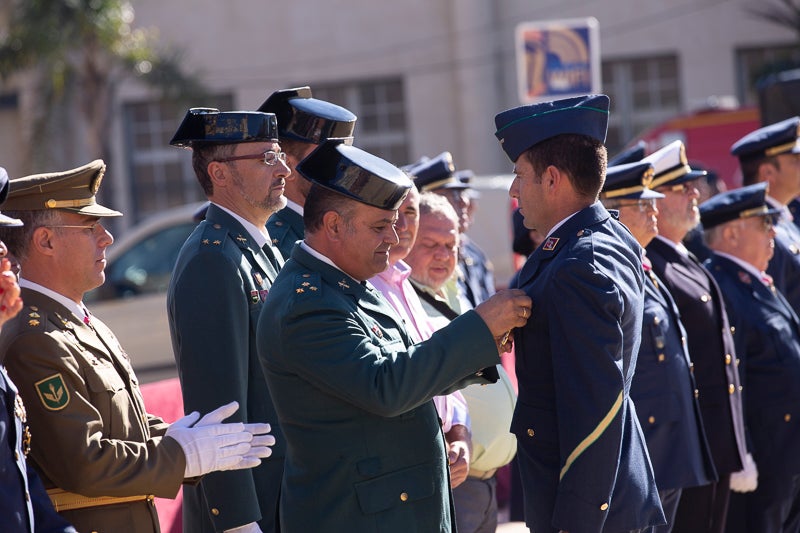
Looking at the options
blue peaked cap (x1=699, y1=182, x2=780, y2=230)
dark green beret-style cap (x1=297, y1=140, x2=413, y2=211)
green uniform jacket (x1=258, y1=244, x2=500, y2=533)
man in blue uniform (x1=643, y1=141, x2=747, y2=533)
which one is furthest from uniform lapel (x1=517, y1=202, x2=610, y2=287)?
blue peaked cap (x1=699, y1=182, x2=780, y2=230)

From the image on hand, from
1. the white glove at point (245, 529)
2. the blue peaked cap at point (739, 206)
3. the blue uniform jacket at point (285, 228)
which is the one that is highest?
the blue uniform jacket at point (285, 228)

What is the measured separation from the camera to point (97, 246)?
3.29 m

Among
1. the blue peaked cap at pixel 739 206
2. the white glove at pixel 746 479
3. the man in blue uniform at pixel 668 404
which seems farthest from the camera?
the blue peaked cap at pixel 739 206

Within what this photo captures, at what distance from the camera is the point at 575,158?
10.2 ft

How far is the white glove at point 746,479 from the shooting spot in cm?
502

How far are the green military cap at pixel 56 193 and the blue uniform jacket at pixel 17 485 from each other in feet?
1.74

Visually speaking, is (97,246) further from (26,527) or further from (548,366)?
(548,366)

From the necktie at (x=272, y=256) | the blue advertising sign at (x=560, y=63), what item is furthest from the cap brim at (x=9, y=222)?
the blue advertising sign at (x=560, y=63)

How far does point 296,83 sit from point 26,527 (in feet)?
65.2

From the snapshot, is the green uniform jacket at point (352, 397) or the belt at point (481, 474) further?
the belt at point (481, 474)

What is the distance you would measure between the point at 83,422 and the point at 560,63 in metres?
6.59

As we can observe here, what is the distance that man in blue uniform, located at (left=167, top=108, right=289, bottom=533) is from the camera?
11.6 ft

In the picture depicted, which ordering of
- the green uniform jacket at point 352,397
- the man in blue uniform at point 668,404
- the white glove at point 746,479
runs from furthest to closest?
1. the white glove at point 746,479
2. the man in blue uniform at point 668,404
3. the green uniform jacket at point 352,397

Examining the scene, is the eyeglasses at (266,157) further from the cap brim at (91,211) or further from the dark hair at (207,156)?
the cap brim at (91,211)
